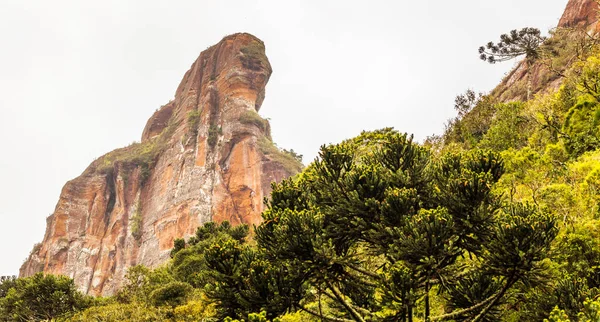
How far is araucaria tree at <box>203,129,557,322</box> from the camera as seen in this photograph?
956 centimetres

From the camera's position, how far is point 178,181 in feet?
220

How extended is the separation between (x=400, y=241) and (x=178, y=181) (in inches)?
2396

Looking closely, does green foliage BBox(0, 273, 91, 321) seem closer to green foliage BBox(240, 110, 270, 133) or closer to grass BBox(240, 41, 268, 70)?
green foliage BBox(240, 110, 270, 133)

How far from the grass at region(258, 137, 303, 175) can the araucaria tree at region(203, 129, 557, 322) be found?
5359 centimetres

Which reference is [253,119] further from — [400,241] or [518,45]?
[400,241]

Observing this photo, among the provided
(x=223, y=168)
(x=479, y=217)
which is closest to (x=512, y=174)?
(x=479, y=217)

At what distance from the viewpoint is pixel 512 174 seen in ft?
57.7

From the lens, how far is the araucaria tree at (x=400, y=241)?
9562 millimetres

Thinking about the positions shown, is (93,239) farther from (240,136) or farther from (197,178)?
(240,136)

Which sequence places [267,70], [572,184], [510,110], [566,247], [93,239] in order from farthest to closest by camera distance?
1. [267,70]
2. [93,239]
3. [510,110]
4. [572,184]
5. [566,247]

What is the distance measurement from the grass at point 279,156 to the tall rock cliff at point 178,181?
0.69 ft

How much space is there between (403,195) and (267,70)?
230 ft

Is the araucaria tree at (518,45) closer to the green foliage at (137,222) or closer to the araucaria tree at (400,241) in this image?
the araucaria tree at (400,241)

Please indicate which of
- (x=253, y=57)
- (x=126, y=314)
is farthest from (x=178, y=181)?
(x=126, y=314)
